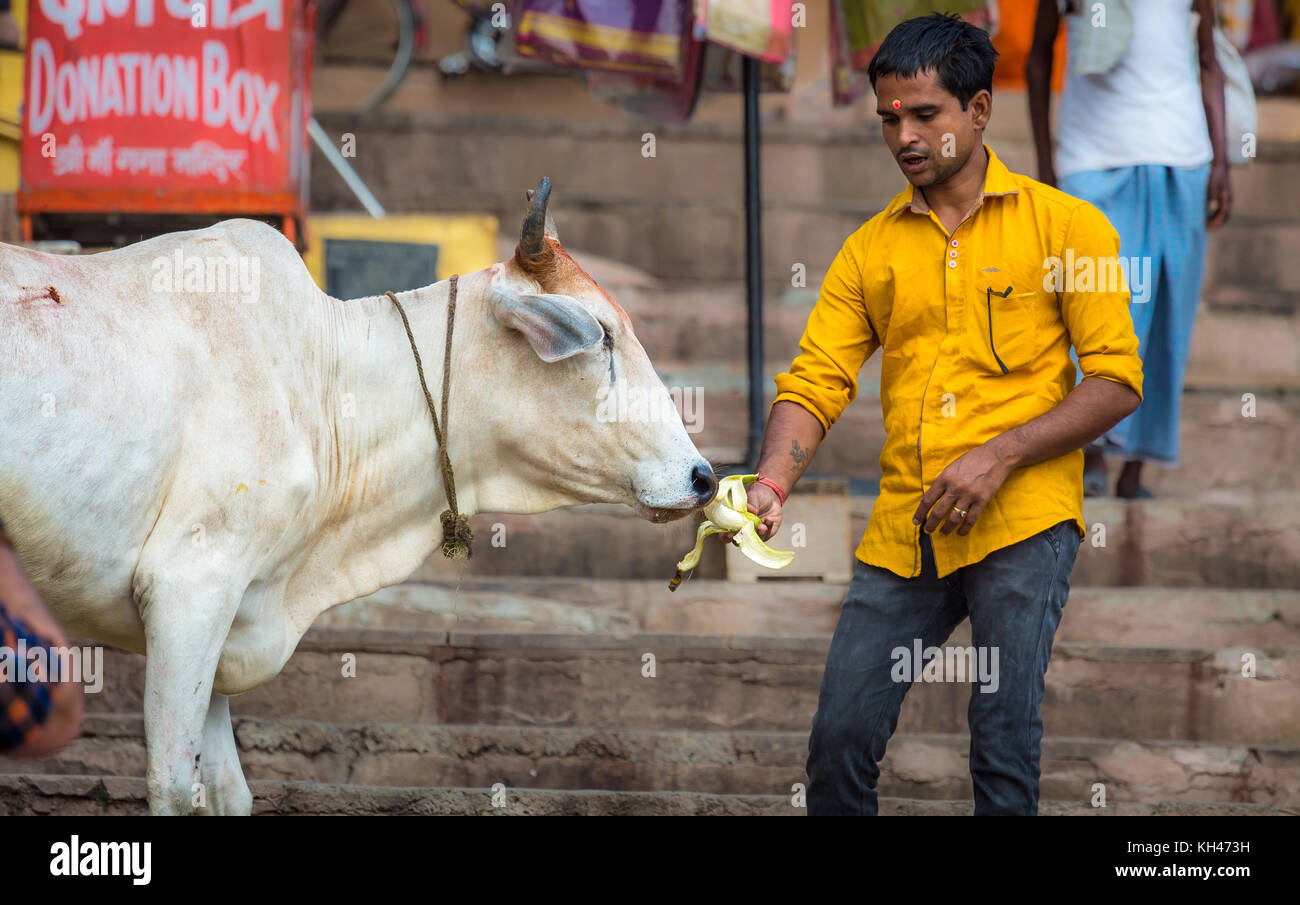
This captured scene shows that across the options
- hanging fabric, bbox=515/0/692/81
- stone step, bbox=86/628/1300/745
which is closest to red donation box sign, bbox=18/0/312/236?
hanging fabric, bbox=515/0/692/81

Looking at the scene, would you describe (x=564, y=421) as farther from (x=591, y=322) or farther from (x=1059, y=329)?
(x=1059, y=329)

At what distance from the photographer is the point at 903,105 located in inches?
113

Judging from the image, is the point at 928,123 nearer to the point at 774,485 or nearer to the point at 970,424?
the point at 970,424

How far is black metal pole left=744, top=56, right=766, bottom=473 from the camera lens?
5.23 metres

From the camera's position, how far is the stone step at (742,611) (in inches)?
186

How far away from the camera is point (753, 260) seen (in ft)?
17.2

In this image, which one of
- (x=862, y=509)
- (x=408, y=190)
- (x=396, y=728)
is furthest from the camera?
(x=408, y=190)

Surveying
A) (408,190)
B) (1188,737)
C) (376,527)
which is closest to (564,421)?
(376,527)

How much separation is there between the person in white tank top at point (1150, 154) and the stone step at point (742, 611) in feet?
2.13

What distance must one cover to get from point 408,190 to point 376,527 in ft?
15.1

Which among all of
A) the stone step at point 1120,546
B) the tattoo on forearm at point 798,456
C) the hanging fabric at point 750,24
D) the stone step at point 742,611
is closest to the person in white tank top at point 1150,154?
the stone step at point 1120,546

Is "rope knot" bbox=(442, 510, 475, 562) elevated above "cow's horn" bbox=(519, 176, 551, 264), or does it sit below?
below

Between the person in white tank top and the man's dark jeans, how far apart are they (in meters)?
2.40

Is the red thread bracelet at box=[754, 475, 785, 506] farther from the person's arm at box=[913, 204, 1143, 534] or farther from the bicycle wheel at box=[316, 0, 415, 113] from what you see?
the bicycle wheel at box=[316, 0, 415, 113]
